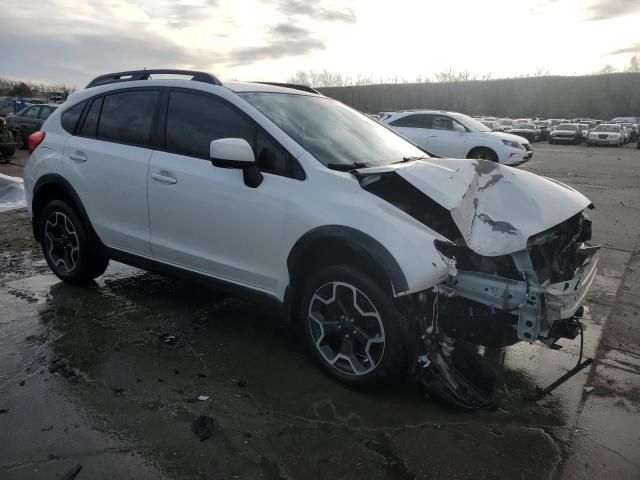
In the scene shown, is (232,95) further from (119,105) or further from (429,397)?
(429,397)

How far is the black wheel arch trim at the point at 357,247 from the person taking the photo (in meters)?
2.87

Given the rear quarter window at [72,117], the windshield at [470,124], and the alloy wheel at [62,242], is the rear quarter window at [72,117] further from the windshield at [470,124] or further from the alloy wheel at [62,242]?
the windshield at [470,124]

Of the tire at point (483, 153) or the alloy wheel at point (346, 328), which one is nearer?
the alloy wheel at point (346, 328)

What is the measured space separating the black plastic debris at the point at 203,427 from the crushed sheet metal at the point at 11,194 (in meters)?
6.96

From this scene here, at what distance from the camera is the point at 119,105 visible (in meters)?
4.42

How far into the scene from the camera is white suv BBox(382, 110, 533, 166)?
14055 mm

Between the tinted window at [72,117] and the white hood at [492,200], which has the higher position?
the tinted window at [72,117]

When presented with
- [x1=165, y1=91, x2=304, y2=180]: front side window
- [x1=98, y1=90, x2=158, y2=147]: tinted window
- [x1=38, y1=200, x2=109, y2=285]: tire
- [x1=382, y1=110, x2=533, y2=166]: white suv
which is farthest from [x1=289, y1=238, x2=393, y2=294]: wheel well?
[x1=382, y1=110, x2=533, y2=166]: white suv

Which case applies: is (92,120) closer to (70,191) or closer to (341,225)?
(70,191)

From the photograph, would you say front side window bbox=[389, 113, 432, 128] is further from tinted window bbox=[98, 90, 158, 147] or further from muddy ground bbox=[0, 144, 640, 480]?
tinted window bbox=[98, 90, 158, 147]

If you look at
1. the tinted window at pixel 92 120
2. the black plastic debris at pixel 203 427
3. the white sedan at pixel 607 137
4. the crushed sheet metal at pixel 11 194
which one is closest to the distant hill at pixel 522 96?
the white sedan at pixel 607 137

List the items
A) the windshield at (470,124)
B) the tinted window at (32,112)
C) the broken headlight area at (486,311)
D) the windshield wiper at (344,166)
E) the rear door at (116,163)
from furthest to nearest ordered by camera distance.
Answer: the tinted window at (32,112) → the windshield at (470,124) → the rear door at (116,163) → the windshield wiper at (344,166) → the broken headlight area at (486,311)

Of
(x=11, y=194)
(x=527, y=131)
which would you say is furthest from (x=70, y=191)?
(x=527, y=131)

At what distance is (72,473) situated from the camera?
8.11 ft
